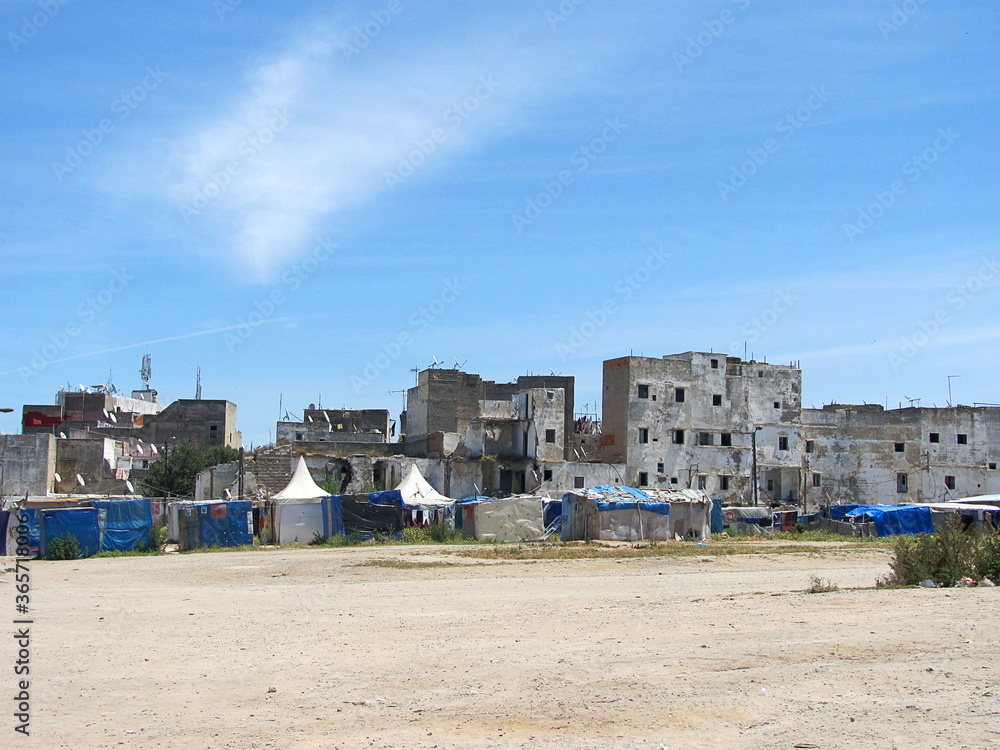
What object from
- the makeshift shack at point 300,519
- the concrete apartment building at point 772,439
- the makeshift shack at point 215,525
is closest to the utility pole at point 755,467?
the concrete apartment building at point 772,439

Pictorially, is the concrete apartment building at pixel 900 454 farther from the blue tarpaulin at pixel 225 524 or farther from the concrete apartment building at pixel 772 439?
the blue tarpaulin at pixel 225 524

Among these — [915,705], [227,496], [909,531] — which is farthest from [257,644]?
[227,496]

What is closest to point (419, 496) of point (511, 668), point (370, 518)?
point (370, 518)

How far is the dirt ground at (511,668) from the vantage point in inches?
345

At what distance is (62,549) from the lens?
2917cm

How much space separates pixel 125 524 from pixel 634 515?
58.4ft

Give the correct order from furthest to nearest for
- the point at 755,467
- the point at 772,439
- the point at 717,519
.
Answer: the point at 772,439 < the point at 755,467 < the point at 717,519

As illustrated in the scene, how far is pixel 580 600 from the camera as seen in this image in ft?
60.3

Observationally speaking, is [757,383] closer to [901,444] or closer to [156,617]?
[901,444]

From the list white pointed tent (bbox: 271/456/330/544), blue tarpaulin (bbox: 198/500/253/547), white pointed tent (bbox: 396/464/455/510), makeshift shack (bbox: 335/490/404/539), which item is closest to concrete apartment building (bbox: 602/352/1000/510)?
white pointed tent (bbox: 396/464/455/510)

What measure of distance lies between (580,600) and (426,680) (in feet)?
25.8

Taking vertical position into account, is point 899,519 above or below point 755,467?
A: below

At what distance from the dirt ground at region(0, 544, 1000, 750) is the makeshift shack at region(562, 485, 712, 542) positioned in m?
17.5

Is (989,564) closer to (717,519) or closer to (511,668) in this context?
(511,668)
